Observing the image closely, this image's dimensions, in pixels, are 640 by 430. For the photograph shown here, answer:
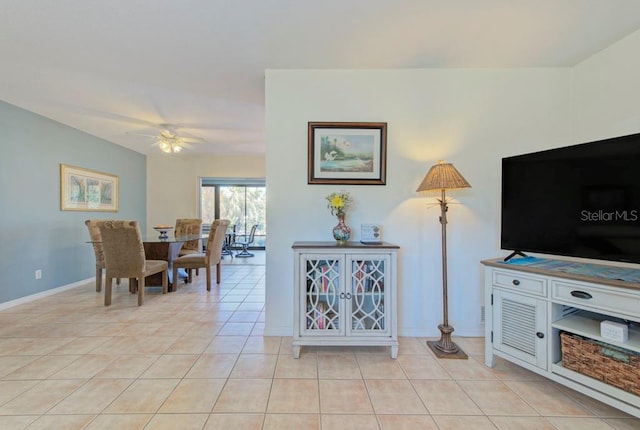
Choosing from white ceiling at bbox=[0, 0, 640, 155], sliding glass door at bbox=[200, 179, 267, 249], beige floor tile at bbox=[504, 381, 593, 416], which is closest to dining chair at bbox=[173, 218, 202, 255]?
sliding glass door at bbox=[200, 179, 267, 249]

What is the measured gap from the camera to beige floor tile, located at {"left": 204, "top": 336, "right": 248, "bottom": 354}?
7.14ft

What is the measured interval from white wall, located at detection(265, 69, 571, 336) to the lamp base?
25 cm

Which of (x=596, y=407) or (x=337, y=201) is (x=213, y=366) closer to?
(x=337, y=201)

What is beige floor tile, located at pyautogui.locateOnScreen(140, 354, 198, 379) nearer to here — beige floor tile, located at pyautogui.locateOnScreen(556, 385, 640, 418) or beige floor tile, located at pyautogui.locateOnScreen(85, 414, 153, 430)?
beige floor tile, located at pyautogui.locateOnScreen(85, 414, 153, 430)

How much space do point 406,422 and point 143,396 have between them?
1.53m

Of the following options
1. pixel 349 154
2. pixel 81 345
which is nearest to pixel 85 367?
pixel 81 345

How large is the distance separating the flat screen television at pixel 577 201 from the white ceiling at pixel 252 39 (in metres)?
0.91

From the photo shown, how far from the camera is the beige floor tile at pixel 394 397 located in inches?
60.2

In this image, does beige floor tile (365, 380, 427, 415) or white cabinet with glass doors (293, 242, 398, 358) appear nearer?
beige floor tile (365, 380, 427, 415)

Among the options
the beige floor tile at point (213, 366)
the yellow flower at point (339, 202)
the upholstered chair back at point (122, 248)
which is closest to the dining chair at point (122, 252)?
the upholstered chair back at point (122, 248)

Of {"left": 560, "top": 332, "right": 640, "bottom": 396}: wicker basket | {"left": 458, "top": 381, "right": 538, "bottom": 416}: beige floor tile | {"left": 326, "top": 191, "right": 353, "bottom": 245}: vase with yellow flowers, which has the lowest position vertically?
{"left": 458, "top": 381, "right": 538, "bottom": 416}: beige floor tile

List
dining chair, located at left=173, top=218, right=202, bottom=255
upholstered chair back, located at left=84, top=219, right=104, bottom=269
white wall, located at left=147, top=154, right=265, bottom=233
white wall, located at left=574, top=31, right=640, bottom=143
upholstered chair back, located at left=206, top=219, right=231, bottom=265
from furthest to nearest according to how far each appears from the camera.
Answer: white wall, located at left=147, top=154, right=265, bottom=233 → dining chair, located at left=173, top=218, right=202, bottom=255 → upholstered chair back, located at left=206, top=219, right=231, bottom=265 → upholstered chair back, located at left=84, top=219, right=104, bottom=269 → white wall, located at left=574, top=31, right=640, bottom=143

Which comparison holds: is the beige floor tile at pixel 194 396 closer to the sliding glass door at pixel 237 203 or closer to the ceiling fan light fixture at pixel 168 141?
the ceiling fan light fixture at pixel 168 141

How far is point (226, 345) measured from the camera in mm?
2271
